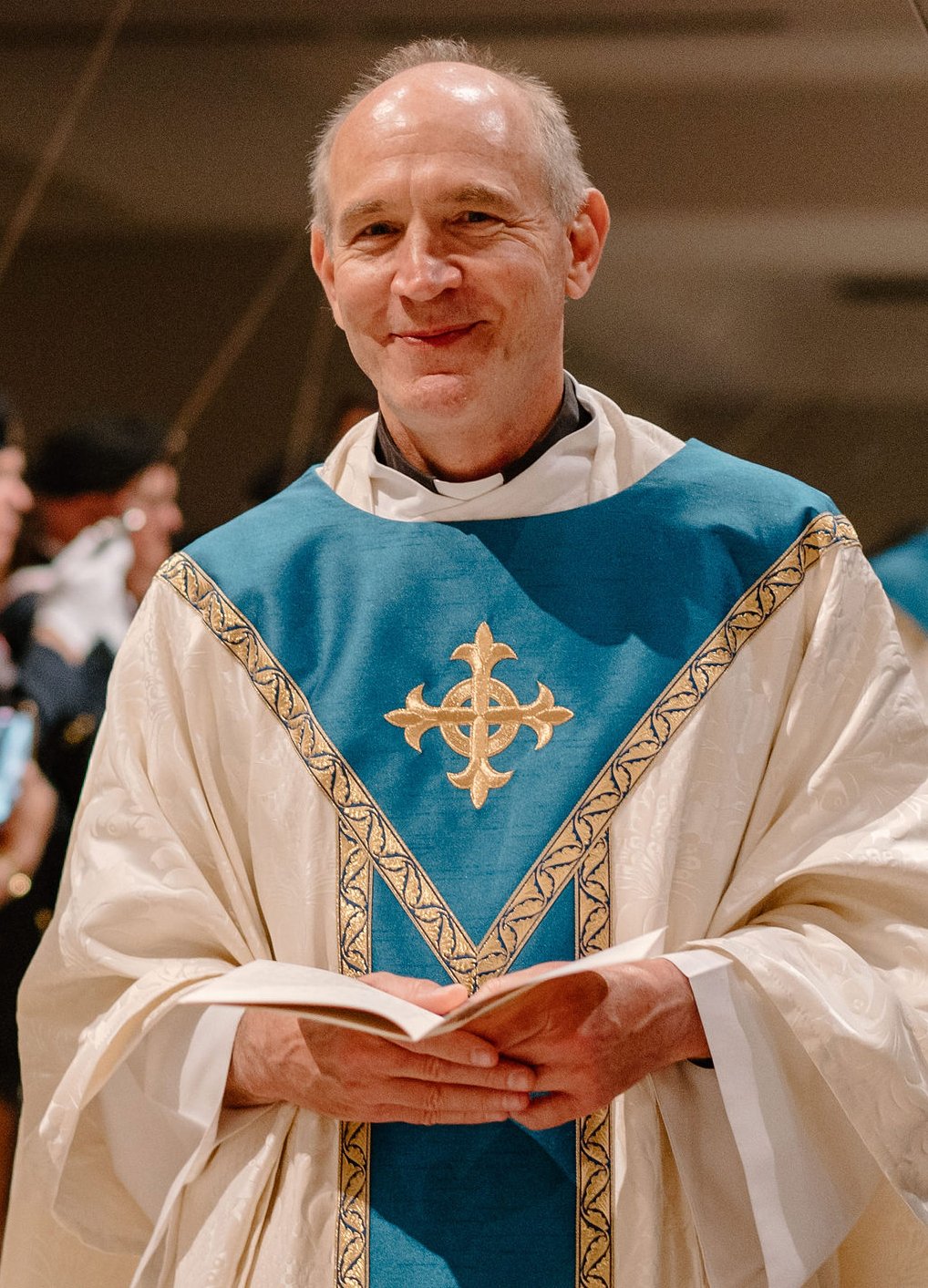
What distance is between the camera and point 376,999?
1868 millimetres

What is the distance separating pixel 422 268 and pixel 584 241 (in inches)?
14.0

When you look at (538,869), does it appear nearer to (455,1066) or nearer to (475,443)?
(455,1066)

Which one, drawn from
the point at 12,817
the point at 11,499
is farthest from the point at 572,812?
the point at 11,499

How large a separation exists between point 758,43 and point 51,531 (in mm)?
2117

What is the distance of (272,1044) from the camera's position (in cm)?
217

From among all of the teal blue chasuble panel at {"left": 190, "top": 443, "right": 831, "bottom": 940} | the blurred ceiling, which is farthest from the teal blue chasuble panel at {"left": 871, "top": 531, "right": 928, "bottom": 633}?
the teal blue chasuble panel at {"left": 190, "top": 443, "right": 831, "bottom": 940}

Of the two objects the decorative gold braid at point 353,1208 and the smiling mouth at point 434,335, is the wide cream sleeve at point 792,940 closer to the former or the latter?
the decorative gold braid at point 353,1208

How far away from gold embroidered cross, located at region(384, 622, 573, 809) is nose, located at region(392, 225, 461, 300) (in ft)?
1.68

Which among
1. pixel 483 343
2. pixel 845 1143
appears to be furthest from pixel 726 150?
pixel 845 1143

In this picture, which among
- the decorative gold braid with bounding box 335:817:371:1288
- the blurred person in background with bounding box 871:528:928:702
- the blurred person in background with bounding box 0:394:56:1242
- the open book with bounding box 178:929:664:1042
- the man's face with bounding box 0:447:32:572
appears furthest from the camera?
the man's face with bounding box 0:447:32:572

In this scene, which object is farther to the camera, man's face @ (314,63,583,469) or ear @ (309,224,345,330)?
ear @ (309,224,345,330)

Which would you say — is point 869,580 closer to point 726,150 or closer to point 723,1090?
point 723,1090

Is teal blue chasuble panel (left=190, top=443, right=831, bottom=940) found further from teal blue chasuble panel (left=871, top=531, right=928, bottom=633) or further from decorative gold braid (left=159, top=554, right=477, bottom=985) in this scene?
teal blue chasuble panel (left=871, top=531, right=928, bottom=633)

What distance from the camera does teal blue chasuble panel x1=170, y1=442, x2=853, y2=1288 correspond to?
2.19 m
